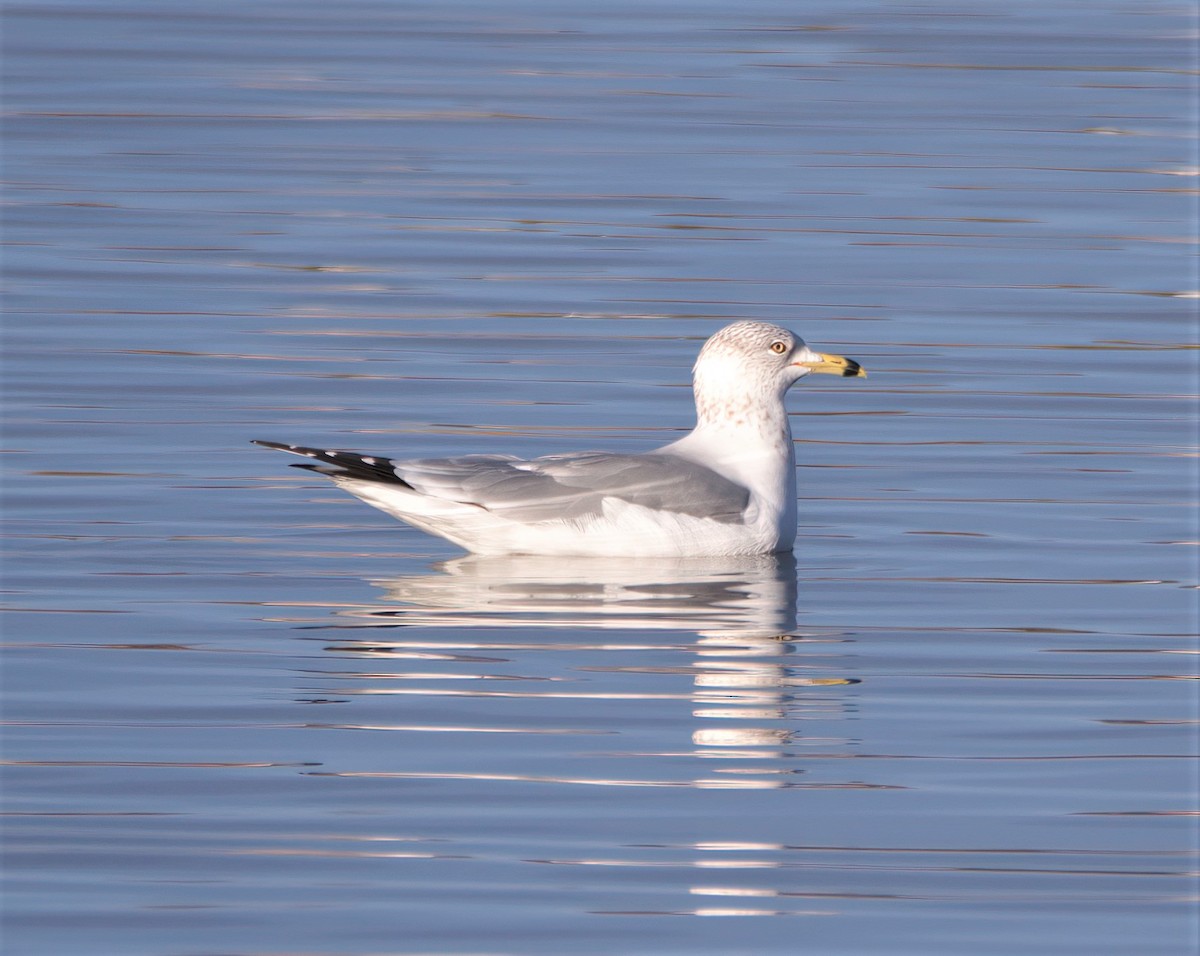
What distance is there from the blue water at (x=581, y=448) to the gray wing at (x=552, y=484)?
0.29 meters

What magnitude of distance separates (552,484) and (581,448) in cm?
157

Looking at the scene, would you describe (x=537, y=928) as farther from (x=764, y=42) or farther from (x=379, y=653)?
(x=764, y=42)

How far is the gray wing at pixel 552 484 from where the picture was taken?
31.4 ft

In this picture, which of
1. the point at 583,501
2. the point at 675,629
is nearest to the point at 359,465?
the point at 583,501

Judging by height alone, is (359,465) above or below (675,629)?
above

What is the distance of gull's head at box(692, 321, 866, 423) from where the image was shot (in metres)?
10.3

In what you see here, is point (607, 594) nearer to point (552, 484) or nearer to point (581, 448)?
point (552, 484)

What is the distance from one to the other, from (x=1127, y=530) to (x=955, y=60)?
12.1 meters

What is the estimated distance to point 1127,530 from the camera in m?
10.2

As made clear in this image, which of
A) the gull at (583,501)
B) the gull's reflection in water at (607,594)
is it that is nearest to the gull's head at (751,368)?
the gull at (583,501)

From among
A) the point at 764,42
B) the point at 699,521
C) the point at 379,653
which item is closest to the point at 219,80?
the point at 764,42

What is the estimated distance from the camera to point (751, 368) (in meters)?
10.4

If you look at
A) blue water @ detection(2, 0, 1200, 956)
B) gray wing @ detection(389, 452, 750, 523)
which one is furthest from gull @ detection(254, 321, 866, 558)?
blue water @ detection(2, 0, 1200, 956)

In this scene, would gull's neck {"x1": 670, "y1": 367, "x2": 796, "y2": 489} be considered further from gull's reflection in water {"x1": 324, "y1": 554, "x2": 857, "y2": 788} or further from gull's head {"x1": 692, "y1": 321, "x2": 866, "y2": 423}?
gull's reflection in water {"x1": 324, "y1": 554, "x2": 857, "y2": 788}
